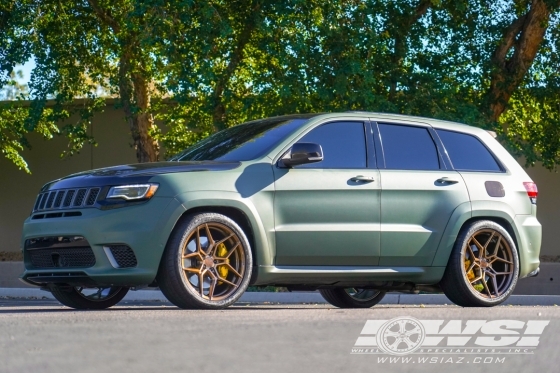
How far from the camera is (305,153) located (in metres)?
7.50

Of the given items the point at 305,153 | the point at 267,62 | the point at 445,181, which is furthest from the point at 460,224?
the point at 267,62

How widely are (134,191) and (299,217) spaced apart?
132cm

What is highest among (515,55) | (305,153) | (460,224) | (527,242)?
(515,55)

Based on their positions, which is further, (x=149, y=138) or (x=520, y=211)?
(x=149, y=138)

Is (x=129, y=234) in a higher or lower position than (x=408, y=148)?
lower

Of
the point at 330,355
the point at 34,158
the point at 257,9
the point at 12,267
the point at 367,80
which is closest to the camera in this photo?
the point at 330,355

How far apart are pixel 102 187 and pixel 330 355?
3.96 m

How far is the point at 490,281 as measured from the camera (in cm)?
849

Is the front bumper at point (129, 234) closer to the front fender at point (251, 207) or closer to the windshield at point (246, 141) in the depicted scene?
the front fender at point (251, 207)

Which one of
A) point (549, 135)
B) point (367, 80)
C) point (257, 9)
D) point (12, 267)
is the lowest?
point (12, 267)

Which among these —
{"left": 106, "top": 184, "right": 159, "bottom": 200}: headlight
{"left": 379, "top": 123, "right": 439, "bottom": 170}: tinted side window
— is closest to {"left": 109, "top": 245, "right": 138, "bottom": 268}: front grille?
{"left": 106, "top": 184, "right": 159, "bottom": 200}: headlight

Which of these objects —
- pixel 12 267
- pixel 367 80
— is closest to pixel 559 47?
pixel 367 80

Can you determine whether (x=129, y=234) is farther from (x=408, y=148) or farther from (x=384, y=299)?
(x=384, y=299)

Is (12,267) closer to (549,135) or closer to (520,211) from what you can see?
(549,135)
